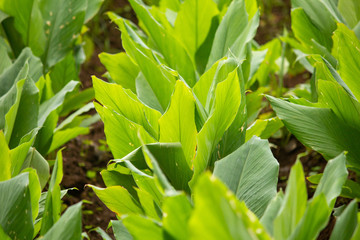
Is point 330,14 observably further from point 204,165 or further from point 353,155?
point 204,165

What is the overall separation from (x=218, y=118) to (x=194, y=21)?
2.70ft

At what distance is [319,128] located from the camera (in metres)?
1.57

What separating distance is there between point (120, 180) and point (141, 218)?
19.0 inches

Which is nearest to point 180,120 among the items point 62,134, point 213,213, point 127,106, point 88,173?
point 127,106

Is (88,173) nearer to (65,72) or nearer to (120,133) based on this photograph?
(65,72)

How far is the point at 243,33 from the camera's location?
182cm

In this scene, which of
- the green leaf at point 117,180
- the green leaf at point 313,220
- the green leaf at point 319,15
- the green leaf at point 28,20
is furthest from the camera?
the green leaf at point 28,20

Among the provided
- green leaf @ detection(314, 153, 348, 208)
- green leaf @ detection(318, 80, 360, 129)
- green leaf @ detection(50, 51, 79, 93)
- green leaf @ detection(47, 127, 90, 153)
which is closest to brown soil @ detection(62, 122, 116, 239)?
green leaf @ detection(47, 127, 90, 153)

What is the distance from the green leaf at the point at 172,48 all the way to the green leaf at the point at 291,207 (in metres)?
0.94

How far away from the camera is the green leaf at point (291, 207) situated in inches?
38.0

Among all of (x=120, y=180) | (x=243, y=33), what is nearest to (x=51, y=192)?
(x=120, y=180)

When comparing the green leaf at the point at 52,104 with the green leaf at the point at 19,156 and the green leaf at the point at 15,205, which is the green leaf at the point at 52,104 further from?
the green leaf at the point at 15,205

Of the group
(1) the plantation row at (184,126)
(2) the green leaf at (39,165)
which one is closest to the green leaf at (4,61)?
(1) the plantation row at (184,126)

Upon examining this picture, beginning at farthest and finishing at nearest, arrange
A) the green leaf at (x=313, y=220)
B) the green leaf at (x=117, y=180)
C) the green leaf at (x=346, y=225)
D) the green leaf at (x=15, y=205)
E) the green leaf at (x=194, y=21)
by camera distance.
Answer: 1. the green leaf at (x=194, y=21)
2. the green leaf at (x=117, y=180)
3. the green leaf at (x=15, y=205)
4. the green leaf at (x=346, y=225)
5. the green leaf at (x=313, y=220)
